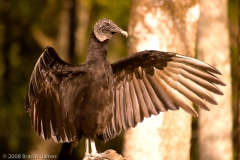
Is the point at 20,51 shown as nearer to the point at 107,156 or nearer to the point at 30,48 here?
the point at 30,48

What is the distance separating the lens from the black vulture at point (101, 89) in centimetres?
518

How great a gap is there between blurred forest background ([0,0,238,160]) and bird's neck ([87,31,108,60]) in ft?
17.7

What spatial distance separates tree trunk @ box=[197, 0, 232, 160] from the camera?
7508 millimetres

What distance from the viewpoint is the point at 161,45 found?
19.5ft

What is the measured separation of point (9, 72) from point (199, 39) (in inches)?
194

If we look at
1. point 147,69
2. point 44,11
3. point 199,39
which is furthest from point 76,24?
point 147,69

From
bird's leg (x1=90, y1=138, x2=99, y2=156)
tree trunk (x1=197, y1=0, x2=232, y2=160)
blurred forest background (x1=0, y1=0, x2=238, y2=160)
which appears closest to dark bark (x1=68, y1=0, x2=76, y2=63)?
blurred forest background (x1=0, y1=0, x2=238, y2=160)

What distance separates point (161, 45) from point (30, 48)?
662cm

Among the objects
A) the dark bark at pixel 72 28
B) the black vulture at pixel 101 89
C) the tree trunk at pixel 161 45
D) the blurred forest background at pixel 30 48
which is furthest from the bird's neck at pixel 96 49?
the dark bark at pixel 72 28

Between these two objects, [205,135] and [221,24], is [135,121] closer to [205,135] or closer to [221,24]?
[205,135]

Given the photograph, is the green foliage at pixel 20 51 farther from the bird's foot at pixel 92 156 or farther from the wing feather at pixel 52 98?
the bird's foot at pixel 92 156

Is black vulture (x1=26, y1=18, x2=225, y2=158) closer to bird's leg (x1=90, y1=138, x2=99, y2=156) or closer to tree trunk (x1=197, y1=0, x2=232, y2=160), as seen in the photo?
bird's leg (x1=90, y1=138, x2=99, y2=156)

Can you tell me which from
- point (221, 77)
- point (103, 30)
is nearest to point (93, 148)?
point (103, 30)

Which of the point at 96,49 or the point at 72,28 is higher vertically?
the point at 72,28
